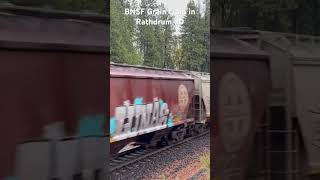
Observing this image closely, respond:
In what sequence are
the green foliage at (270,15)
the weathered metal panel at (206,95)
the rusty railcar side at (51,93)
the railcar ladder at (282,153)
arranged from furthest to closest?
the railcar ladder at (282,153) → the green foliage at (270,15) → the weathered metal panel at (206,95) → the rusty railcar side at (51,93)

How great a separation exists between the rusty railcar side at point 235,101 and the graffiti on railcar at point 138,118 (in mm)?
342

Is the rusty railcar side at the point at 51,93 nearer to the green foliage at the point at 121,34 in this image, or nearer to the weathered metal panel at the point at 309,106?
the green foliage at the point at 121,34

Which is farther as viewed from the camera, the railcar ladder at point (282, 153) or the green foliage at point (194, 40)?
the railcar ladder at point (282, 153)

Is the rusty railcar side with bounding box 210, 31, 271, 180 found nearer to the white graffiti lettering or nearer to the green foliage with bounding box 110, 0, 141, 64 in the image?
the white graffiti lettering

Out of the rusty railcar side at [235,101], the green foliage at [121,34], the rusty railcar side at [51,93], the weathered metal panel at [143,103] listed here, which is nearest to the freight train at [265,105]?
the rusty railcar side at [235,101]

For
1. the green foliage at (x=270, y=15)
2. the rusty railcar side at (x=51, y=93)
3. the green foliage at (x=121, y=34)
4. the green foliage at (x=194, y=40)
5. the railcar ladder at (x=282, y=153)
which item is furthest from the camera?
the railcar ladder at (x=282, y=153)

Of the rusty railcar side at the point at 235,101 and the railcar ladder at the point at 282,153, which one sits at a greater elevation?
the rusty railcar side at the point at 235,101

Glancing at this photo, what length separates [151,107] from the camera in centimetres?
206

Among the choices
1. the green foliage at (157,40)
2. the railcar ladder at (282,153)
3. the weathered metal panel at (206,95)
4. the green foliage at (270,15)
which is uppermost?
the green foliage at (270,15)

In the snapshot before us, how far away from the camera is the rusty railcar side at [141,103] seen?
1.99m

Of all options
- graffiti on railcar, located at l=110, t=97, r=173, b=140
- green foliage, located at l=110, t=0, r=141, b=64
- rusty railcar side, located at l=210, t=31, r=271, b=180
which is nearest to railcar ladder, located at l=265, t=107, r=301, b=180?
rusty railcar side, located at l=210, t=31, r=271, b=180

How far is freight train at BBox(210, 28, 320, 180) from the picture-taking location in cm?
238

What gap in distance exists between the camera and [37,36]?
1.73 metres

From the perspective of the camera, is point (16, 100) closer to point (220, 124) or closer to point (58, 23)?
point (58, 23)
